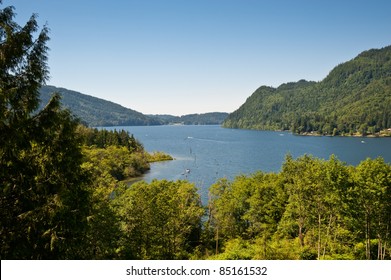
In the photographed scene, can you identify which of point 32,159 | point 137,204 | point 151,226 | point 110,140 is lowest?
point 151,226

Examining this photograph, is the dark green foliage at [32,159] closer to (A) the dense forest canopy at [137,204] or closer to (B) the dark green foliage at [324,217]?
(A) the dense forest canopy at [137,204]

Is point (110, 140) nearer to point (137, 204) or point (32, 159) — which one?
point (137, 204)

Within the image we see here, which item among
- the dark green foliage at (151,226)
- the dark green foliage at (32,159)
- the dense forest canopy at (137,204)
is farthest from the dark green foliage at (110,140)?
the dark green foliage at (32,159)

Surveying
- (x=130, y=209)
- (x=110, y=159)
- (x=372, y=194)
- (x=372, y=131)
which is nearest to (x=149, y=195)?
(x=130, y=209)

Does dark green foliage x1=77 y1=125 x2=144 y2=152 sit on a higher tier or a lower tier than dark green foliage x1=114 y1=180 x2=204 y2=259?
higher

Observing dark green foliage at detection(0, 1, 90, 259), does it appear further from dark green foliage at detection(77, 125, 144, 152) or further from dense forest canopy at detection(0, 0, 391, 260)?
dark green foliage at detection(77, 125, 144, 152)

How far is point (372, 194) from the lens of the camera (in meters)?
22.2

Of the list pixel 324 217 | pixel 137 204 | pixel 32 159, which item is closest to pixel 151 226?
pixel 137 204

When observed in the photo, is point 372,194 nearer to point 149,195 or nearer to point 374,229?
point 374,229

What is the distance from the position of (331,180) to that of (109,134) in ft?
283

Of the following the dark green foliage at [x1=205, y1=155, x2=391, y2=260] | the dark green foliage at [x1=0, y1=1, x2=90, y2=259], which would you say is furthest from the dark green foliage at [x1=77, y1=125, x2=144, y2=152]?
Answer: the dark green foliage at [x1=0, y1=1, x2=90, y2=259]

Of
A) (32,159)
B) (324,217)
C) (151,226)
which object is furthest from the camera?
(324,217)

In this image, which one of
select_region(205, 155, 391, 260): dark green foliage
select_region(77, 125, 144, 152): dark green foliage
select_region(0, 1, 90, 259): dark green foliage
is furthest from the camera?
select_region(77, 125, 144, 152): dark green foliage

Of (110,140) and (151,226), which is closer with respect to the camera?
(151,226)
